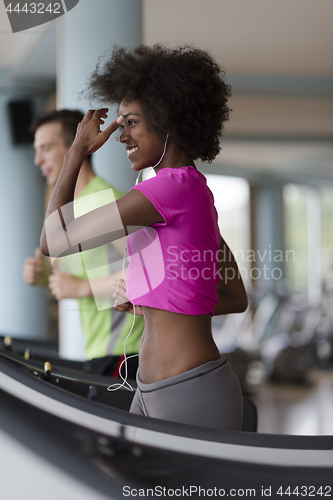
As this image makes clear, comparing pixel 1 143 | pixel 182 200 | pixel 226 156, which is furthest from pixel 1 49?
pixel 226 156

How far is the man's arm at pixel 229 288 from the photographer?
0.91 metres

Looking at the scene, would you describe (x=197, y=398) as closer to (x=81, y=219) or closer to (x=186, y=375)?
(x=186, y=375)

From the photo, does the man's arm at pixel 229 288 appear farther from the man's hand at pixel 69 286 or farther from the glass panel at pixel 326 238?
the glass panel at pixel 326 238

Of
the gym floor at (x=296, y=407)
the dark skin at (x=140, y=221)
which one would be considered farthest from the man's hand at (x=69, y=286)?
the gym floor at (x=296, y=407)

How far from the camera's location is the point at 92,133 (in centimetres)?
72

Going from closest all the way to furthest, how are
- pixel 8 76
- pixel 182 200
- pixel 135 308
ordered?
1. pixel 182 200
2. pixel 135 308
3. pixel 8 76

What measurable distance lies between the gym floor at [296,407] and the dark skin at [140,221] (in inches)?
81.7

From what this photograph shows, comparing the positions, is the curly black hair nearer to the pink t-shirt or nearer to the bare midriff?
the pink t-shirt

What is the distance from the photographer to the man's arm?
0.91 meters

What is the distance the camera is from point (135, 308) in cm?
84

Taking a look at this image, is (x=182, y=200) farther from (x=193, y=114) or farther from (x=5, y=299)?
(x=5, y=299)

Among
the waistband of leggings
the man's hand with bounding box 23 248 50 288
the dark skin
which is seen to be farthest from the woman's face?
the man's hand with bounding box 23 248 50 288

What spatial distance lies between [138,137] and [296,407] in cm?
296

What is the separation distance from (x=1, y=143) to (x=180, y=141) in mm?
2673
